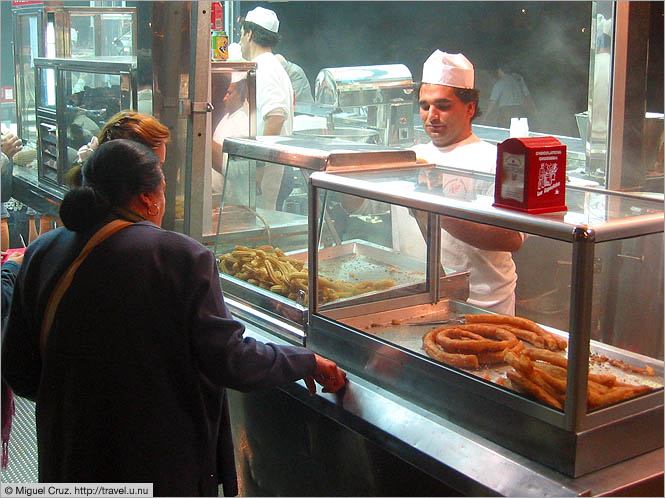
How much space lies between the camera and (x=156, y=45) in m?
3.16

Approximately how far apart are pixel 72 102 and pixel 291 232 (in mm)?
1896

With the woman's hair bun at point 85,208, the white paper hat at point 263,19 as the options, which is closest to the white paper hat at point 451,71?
the woman's hair bun at point 85,208

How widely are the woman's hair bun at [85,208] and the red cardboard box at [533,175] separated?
33.0 inches

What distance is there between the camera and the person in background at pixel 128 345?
5.45 feet

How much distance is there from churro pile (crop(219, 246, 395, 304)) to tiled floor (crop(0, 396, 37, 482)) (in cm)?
89

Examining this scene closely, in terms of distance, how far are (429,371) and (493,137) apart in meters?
3.07

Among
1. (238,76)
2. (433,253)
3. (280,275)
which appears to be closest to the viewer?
(433,253)

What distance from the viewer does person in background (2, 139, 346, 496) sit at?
1661 mm

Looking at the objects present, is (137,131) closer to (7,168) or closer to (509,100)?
(7,168)

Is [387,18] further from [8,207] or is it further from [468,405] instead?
[468,405]

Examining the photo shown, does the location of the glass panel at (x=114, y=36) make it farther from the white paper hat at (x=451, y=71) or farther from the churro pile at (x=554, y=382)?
the churro pile at (x=554, y=382)

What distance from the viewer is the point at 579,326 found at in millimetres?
1417

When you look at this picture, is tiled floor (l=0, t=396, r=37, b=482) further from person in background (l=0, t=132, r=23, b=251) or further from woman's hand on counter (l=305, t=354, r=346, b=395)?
person in background (l=0, t=132, r=23, b=251)

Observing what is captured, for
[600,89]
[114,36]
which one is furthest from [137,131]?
[114,36]
